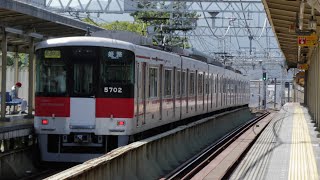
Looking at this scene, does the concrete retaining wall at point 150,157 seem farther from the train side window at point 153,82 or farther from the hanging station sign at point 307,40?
the hanging station sign at point 307,40

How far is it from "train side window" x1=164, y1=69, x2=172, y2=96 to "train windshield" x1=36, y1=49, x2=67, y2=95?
441 cm

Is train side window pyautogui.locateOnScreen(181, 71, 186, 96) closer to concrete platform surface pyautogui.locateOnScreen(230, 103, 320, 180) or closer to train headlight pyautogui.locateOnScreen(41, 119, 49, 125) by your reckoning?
concrete platform surface pyautogui.locateOnScreen(230, 103, 320, 180)

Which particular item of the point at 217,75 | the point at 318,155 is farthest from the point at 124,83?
the point at 217,75

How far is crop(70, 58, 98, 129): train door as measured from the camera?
14.8m

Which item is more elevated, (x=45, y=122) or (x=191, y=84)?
(x=191, y=84)

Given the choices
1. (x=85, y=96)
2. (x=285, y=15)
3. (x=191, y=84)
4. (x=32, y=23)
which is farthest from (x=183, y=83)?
(x=85, y=96)

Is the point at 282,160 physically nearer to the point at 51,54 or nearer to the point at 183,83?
the point at 51,54

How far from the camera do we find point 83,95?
587 inches

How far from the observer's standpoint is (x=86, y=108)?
14859mm

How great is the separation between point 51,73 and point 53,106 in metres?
0.76

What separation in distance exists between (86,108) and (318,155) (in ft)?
17.3

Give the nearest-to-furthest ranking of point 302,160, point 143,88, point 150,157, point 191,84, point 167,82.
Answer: point 302,160
point 150,157
point 143,88
point 167,82
point 191,84

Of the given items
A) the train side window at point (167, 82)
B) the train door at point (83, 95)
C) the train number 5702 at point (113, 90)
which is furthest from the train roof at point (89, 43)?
the train side window at point (167, 82)

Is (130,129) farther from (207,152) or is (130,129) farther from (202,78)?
(202,78)
